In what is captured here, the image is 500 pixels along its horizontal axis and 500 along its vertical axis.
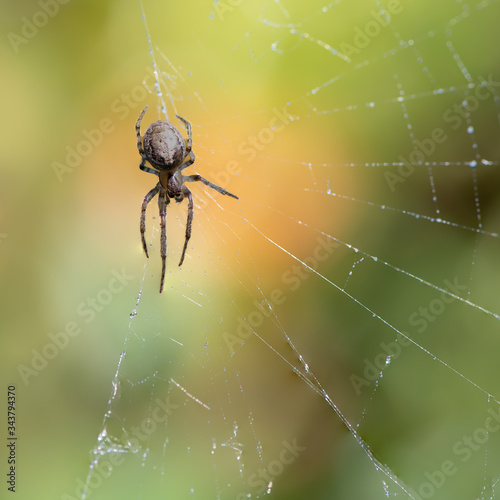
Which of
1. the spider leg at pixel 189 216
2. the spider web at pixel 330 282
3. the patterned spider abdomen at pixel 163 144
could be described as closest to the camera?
the spider web at pixel 330 282

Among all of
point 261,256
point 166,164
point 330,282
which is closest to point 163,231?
point 166,164

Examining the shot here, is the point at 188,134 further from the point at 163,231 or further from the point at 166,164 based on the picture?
the point at 163,231

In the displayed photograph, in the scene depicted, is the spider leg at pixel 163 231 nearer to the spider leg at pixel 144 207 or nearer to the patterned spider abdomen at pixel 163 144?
the spider leg at pixel 144 207

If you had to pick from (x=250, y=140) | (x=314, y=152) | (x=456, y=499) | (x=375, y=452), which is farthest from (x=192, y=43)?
(x=456, y=499)

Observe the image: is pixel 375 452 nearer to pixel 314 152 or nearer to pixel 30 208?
pixel 314 152

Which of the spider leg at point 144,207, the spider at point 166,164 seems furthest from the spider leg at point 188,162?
the spider leg at point 144,207

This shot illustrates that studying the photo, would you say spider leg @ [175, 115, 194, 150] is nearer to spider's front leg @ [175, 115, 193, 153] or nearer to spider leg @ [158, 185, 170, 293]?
spider's front leg @ [175, 115, 193, 153]
